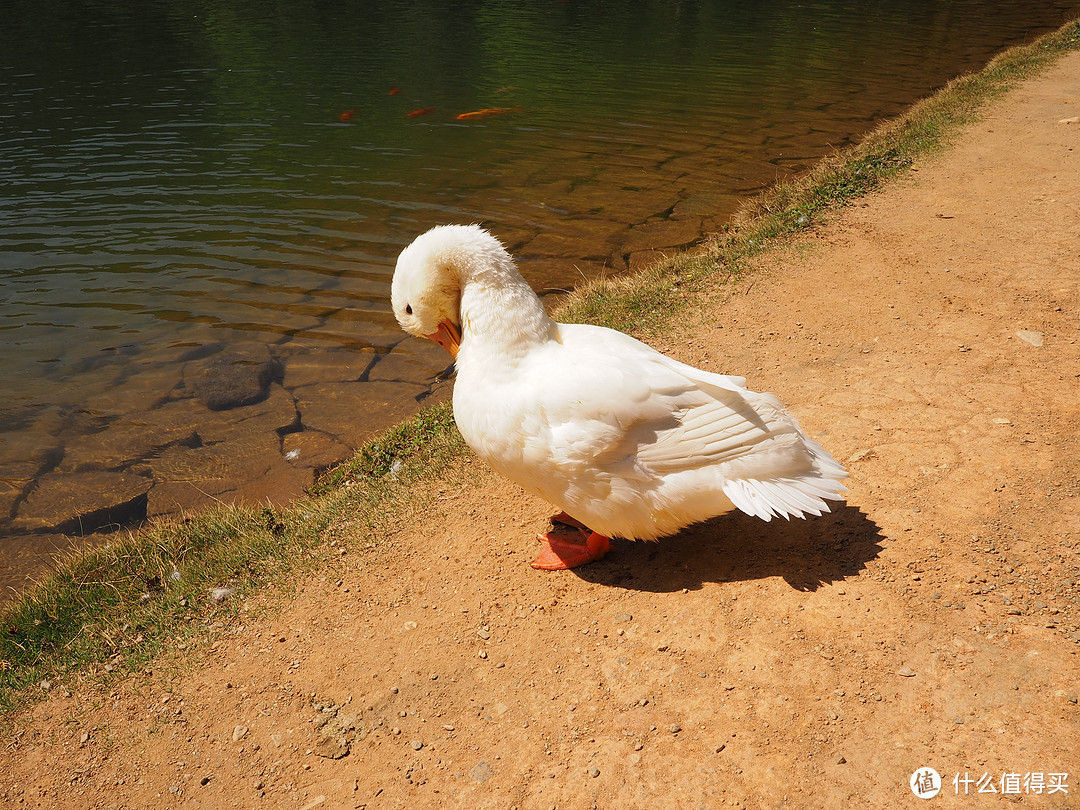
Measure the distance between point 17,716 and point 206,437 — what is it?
314cm

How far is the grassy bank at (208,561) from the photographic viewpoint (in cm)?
408

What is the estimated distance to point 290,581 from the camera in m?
4.32

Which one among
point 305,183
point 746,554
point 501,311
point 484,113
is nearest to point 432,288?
point 501,311

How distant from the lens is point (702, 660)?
3277 millimetres

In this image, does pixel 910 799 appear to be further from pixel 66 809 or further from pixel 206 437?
pixel 206 437

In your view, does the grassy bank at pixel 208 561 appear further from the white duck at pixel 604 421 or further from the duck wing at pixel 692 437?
the duck wing at pixel 692 437

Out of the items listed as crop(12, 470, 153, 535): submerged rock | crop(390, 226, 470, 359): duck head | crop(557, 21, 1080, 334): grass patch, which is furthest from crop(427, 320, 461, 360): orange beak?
crop(12, 470, 153, 535): submerged rock

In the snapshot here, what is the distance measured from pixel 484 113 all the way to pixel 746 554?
1259 centimetres

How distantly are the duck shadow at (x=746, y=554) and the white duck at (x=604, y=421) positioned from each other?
25 cm

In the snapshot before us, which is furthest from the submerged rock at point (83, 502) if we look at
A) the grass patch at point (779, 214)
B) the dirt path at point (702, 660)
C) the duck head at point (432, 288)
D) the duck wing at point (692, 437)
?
the duck wing at point (692, 437)

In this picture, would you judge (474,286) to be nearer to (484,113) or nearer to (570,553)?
(570,553)

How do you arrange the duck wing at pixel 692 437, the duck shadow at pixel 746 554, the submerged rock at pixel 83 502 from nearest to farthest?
the duck wing at pixel 692 437
the duck shadow at pixel 746 554
the submerged rock at pixel 83 502

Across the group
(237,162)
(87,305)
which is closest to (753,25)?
(237,162)

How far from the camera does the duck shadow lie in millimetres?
3621
